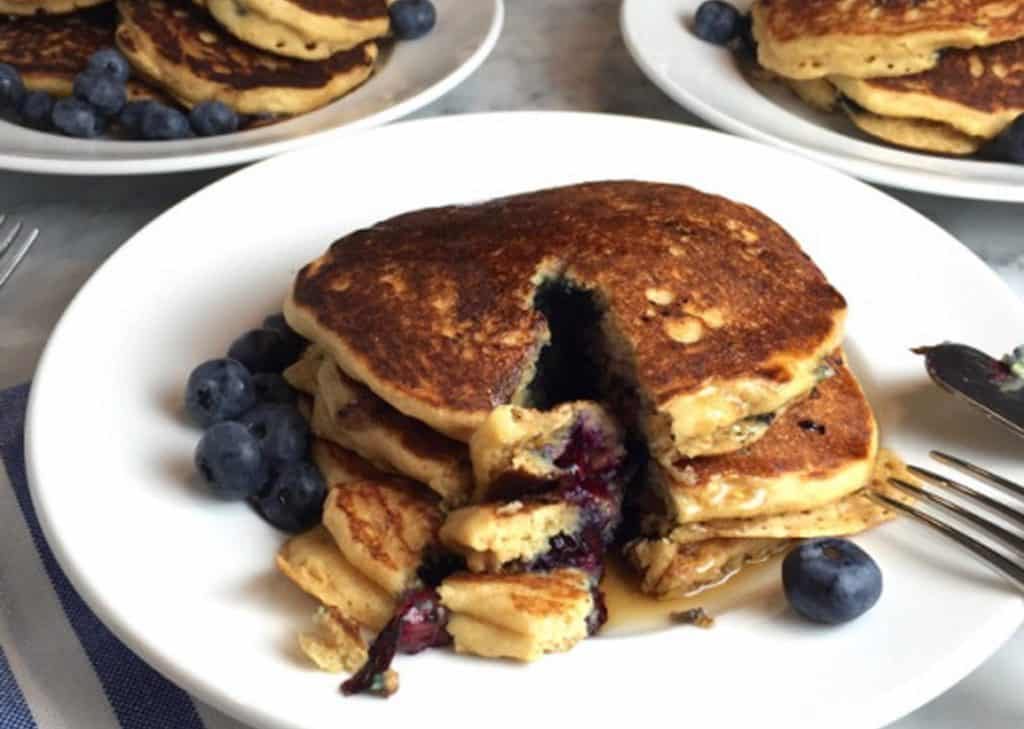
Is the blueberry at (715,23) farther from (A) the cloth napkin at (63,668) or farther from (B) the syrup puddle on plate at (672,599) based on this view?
(A) the cloth napkin at (63,668)

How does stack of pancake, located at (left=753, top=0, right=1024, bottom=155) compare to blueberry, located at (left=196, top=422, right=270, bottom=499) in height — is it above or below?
above

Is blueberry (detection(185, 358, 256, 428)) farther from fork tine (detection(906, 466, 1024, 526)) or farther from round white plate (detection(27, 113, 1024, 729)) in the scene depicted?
fork tine (detection(906, 466, 1024, 526))

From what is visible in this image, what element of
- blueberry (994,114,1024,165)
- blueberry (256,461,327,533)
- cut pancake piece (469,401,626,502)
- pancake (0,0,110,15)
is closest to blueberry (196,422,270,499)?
blueberry (256,461,327,533)

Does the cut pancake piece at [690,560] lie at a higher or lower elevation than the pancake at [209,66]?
higher

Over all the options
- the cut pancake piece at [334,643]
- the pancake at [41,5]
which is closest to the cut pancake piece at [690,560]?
the cut pancake piece at [334,643]

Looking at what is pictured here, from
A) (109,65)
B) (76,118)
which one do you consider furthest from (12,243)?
(109,65)
